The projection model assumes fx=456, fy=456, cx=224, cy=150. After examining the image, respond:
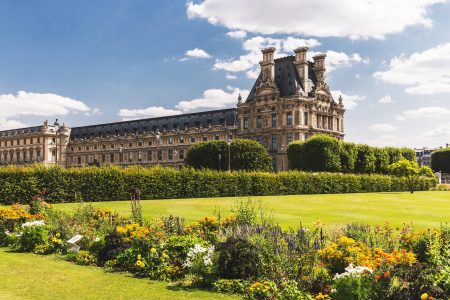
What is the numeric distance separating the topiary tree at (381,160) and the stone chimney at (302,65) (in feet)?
63.5

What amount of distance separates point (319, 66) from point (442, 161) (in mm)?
41312

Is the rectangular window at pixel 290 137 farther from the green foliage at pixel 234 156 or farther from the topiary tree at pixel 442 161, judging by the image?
the topiary tree at pixel 442 161

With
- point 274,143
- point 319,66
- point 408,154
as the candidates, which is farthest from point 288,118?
point 408,154

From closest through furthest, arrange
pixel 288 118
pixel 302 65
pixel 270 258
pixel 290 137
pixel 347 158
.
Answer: pixel 270 258 → pixel 347 158 → pixel 290 137 → pixel 288 118 → pixel 302 65

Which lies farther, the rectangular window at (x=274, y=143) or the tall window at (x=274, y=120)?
the tall window at (x=274, y=120)

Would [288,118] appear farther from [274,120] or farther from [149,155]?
[149,155]

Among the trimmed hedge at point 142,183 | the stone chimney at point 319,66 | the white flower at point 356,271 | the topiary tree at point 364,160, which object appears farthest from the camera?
the stone chimney at point 319,66

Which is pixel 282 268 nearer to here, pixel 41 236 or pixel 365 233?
pixel 365 233

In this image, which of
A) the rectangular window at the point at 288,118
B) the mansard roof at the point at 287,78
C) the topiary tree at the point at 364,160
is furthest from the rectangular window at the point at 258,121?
the topiary tree at the point at 364,160

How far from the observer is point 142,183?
118ft

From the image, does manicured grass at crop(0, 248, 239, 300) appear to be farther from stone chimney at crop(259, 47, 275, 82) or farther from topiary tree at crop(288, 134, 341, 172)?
stone chimney at crop(259, 47, 275, 82)

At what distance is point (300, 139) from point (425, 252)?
256 feet

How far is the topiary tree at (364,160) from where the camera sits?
258 feet

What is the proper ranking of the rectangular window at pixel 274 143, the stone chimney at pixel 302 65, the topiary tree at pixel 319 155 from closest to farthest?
1. the topiary tree at pixel 319 155
2. the rectangular window at pixel 274 143
3. the stone chimney at pixel 302 65
